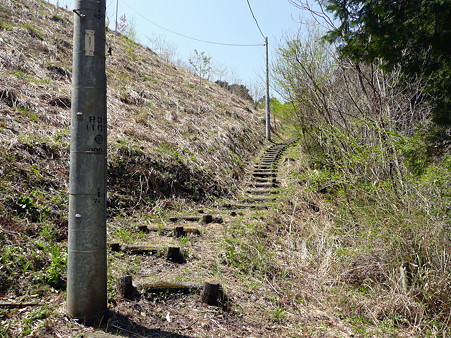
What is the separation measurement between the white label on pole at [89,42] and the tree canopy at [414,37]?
2.56 metres

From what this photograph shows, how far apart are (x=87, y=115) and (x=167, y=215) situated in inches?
159

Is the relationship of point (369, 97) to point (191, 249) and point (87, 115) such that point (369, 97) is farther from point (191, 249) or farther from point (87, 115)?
point (87, 115)

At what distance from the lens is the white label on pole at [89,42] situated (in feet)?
9.48

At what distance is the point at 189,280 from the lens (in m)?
3.99

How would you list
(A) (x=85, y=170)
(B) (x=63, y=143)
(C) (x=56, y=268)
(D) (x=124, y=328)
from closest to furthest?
(A) (x=85, y=170)
(D) (x=124, y=328)
(C) (x=56, y=268)
(B) (x=63, y=143)

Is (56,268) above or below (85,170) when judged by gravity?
below

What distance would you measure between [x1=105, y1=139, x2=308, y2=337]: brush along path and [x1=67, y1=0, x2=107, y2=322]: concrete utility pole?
43 cm

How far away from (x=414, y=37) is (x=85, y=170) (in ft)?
10.4

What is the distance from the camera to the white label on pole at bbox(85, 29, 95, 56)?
9.48 feet

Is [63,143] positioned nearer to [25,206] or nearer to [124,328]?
[25,206]

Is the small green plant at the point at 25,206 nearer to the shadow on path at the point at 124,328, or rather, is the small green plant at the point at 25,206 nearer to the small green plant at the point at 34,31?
the shadow on path at the point at 124,328

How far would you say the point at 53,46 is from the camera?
11.5 metres

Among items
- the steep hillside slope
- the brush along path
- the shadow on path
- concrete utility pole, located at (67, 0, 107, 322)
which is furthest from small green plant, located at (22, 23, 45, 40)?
the shadow on path

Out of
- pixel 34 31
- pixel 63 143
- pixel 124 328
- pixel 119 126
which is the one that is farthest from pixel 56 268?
pixel 34 31
